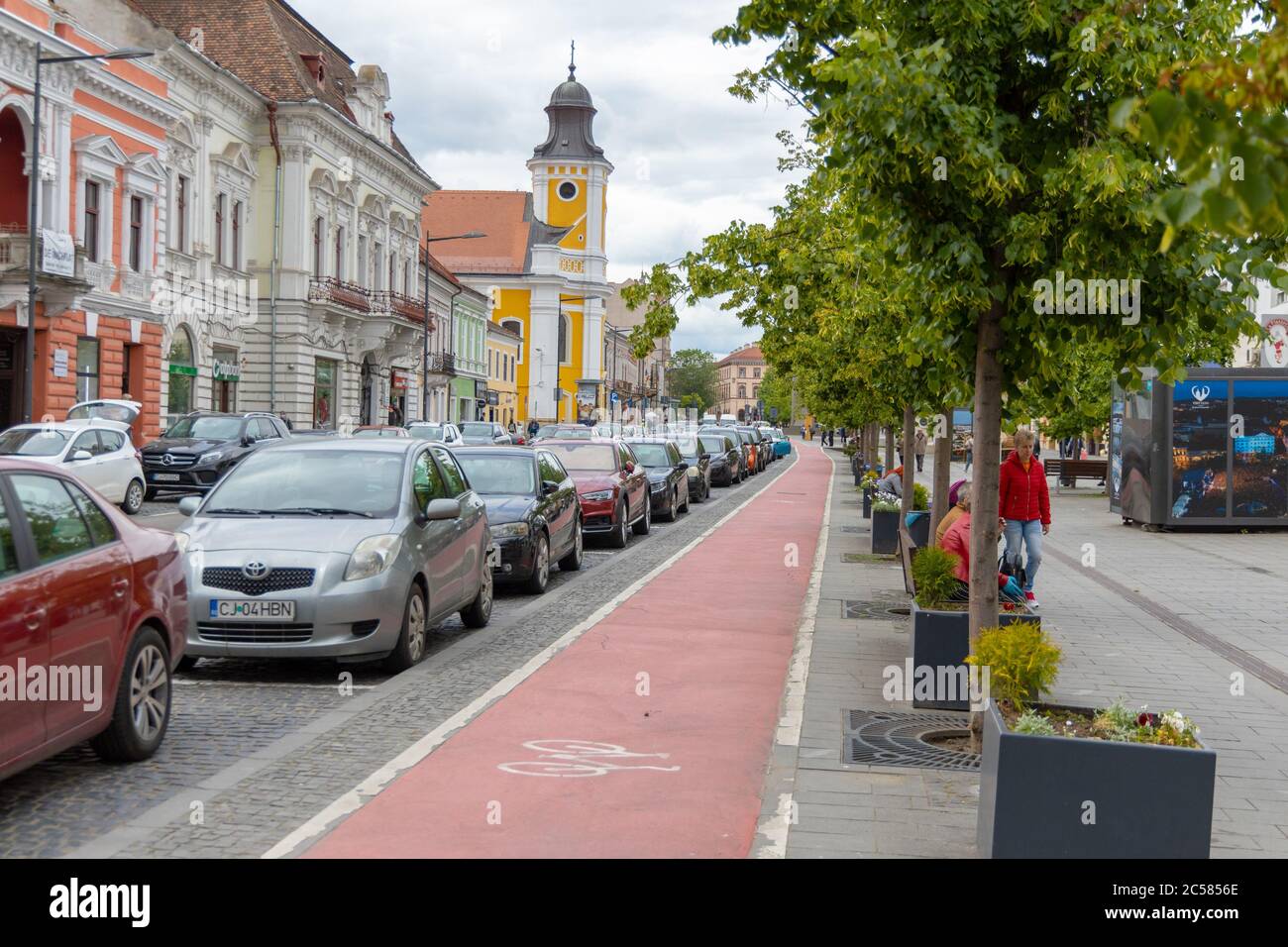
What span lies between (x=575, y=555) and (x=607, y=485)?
3.70 meters

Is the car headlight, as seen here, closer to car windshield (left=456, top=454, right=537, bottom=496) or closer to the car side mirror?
the car side mirror

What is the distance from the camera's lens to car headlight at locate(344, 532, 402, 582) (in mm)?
9430

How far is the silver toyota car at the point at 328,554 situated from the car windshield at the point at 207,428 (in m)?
19.1

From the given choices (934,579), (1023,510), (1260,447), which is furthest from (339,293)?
(934,579)

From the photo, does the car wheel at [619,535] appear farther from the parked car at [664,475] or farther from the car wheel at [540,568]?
the car wheel at [540,568]

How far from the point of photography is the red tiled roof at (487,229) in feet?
358

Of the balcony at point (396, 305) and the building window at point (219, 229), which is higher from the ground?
the building window at point (219, 229)

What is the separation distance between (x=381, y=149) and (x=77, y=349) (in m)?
23.6

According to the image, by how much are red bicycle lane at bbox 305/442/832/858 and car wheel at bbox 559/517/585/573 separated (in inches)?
157

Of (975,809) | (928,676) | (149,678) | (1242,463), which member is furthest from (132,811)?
(1242,463)

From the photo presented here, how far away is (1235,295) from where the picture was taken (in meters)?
7.08

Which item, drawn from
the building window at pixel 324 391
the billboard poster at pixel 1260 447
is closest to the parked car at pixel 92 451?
the billboard poster at pixel 1260 447

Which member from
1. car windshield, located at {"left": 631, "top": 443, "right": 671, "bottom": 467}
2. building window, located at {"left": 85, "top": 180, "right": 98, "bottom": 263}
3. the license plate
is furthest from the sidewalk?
building window, located at {"left": 85, "top": 180, "right": 98, "bottom": 263}

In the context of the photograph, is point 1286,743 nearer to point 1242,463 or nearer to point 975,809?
point 975,809
